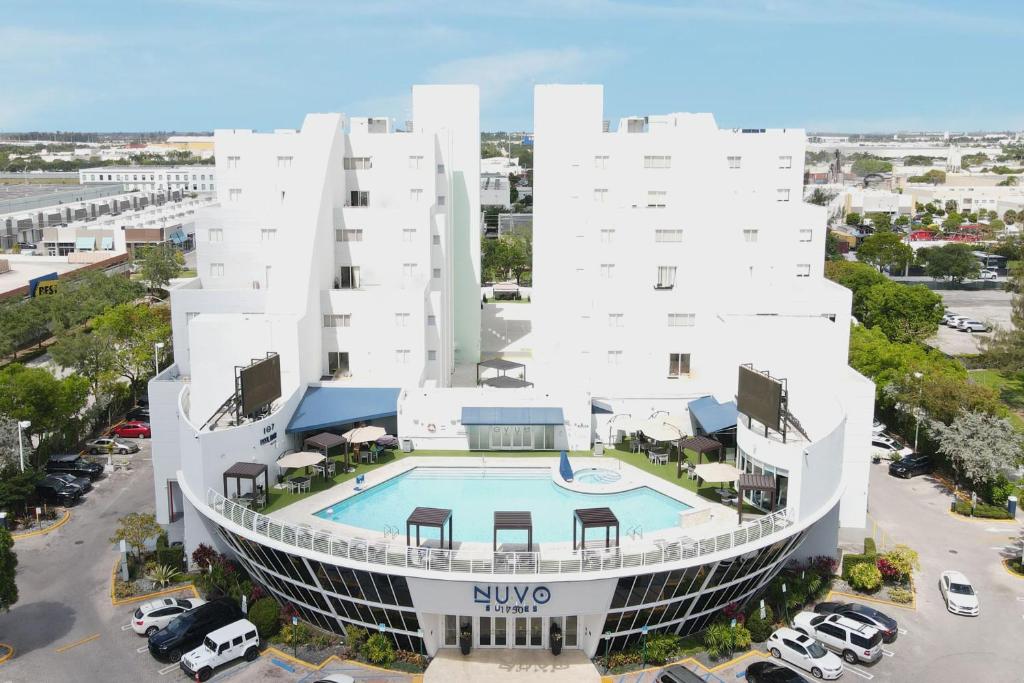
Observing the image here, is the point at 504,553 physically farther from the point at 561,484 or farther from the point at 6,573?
the point at 6,573

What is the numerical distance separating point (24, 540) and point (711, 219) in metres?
42.8

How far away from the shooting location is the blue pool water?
118 feet

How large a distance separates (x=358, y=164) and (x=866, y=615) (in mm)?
39249

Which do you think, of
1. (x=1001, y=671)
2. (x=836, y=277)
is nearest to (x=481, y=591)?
(x=1001, y=671)

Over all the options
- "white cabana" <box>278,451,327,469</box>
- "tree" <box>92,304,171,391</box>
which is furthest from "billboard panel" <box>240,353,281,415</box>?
"tree" <box>92,304,171,391</box>

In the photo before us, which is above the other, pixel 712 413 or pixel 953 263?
pixel 953 263

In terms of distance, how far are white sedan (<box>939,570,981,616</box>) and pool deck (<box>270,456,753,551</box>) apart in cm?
1141

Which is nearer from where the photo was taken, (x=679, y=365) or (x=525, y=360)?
(x=679, y=365)

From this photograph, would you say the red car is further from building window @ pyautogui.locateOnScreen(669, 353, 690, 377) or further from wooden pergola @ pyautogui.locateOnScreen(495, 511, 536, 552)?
wooden pergola @ pyautogui.locateOnScreen(495, 511, 536, 552)

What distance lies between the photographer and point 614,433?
4666 cm

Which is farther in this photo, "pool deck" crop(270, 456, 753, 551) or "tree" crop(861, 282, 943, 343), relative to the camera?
"tree" crop(861, 282, 943, 343)

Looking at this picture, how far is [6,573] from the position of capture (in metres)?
35.4

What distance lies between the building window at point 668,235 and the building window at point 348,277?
18720 mm

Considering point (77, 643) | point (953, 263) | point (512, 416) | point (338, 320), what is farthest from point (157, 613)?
point (953, 263)
